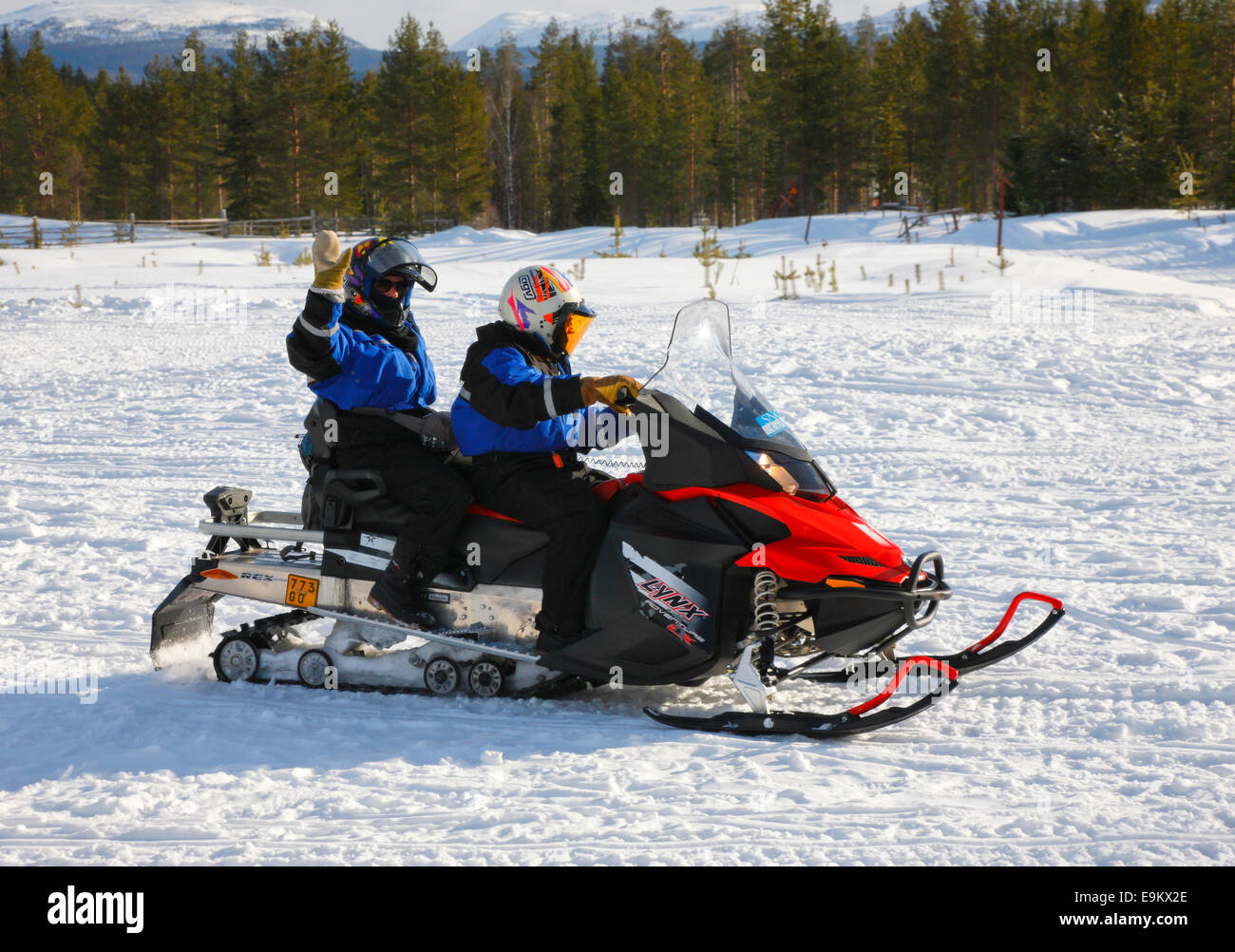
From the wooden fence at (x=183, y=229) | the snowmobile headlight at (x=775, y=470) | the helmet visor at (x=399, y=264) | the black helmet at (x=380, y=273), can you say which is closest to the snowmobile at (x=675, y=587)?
the snowmobile headlight at (x=775, y=470)

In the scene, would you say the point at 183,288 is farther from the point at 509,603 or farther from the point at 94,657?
the point at 509,603

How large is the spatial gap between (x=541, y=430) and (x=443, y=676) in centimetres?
118

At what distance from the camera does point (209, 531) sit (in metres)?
5.12

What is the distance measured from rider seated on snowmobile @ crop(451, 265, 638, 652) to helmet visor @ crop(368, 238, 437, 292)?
0.56m

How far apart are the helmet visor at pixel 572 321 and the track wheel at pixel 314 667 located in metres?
1.78

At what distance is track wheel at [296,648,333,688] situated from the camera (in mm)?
4840

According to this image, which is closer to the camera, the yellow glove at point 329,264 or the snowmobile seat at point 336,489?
the yellow glove at point 329,264

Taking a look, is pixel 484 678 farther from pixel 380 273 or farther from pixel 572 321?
pixel 380 273

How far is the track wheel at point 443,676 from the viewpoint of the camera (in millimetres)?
4691

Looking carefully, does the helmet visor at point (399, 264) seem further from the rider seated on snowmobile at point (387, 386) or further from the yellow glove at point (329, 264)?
the yellow glove at point (329, 264)

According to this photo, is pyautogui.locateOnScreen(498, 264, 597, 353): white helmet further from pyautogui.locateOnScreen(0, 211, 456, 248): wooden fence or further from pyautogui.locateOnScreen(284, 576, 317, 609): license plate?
pyautogui.locateOnScreen(0, 211, 456, 248): wooden fence

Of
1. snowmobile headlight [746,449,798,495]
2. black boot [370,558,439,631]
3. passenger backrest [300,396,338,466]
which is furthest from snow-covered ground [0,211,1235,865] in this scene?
passenger backrest [300,396,338,466]
